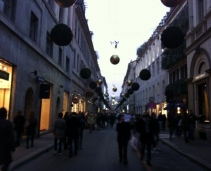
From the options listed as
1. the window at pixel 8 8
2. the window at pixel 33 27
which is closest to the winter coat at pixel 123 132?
the window at pixel 8 8

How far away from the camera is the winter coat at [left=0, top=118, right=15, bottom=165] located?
5.70 m

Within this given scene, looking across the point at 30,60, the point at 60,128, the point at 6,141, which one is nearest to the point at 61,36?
the point at 30,60

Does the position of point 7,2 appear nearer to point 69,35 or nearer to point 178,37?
point 69,35

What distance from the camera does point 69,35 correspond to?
1387 centimetres

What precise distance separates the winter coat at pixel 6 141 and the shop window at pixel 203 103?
44.9 feet

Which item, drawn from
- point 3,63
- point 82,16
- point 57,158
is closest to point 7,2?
point 3,63

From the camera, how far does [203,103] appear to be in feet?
58.3

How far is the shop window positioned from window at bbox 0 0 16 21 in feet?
40.0

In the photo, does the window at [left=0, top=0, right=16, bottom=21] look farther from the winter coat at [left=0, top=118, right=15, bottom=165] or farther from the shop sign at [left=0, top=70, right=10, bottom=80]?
the winter coat at [left=0, top=118, right=15, bottom=165]

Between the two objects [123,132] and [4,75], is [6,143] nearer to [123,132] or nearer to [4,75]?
[123,132]

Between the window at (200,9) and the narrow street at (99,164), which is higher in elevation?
the window at (200,9)

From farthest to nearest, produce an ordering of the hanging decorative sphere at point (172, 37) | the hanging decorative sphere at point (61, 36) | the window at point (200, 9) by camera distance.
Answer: the window at point (200, 9) < the hanging decorative sphere at point (61, 36) < the hanging decorative sphere at point (172, 37)

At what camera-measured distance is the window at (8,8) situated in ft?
39.7

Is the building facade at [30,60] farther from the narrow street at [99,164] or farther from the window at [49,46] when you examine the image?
the narrow street at [99,164]
